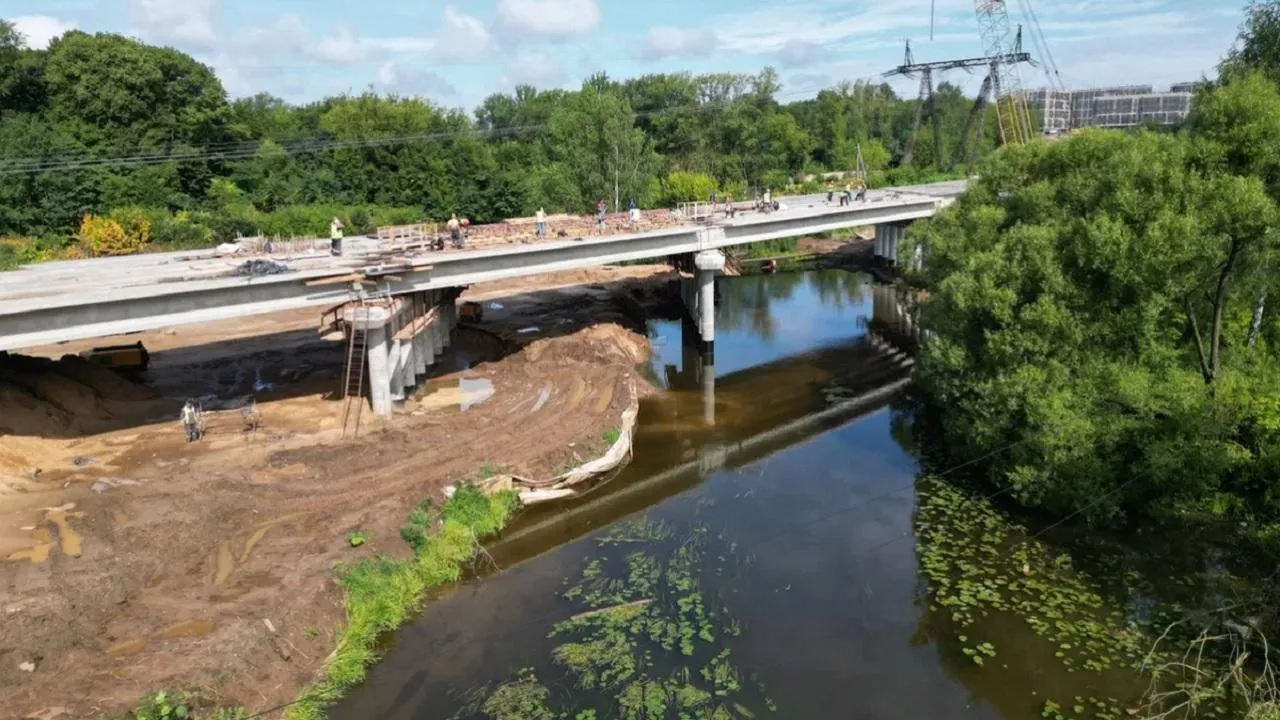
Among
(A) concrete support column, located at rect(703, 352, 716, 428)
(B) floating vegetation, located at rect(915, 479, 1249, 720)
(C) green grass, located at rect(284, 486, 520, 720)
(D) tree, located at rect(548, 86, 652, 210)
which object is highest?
(D) tree, located at rect(548, 86, 652, 210)

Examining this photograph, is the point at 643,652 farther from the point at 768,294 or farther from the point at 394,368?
the point at 768,294

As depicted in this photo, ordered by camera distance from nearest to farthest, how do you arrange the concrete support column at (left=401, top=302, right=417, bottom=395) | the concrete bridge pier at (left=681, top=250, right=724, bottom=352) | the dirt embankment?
the dirt embankment → the concrete support column at (left=401, top=302, right=417, bottom=395) → the concrete bridge pier at (left=681, top=250, right=724, bottom=352)

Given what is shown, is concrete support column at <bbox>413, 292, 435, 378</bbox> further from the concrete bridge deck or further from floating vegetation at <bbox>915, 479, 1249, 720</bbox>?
floating vegetation at <bbox>915, 479, 1249, 720</bbox>

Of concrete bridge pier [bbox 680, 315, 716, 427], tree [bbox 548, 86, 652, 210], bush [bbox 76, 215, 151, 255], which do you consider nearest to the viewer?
concrete bridge pier [bbox 680, 315, 716, 427]

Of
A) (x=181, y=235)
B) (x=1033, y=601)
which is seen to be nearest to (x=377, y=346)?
(x=1033, y=601)

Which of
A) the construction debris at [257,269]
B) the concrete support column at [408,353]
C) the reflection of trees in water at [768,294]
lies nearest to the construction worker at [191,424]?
the construction debris at [257,269]

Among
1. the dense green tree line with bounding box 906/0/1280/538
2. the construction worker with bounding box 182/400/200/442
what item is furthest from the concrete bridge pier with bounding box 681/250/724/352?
the construction worker with bounding box 182/400/200/442

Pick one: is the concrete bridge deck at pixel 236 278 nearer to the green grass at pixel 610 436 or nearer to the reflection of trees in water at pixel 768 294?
the reflection of trees in water at pixel 768 294
